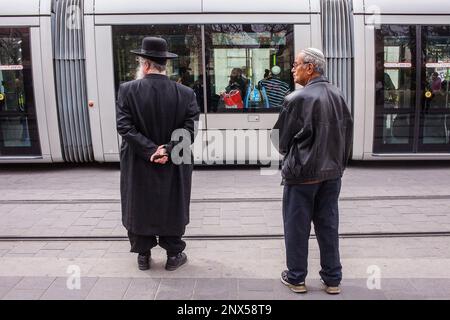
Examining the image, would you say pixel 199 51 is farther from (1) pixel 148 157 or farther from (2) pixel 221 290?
(2) pixel 221 290

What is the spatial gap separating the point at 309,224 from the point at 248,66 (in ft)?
16.1

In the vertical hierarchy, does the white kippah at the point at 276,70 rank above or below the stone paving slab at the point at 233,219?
above

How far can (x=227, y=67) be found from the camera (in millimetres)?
8109

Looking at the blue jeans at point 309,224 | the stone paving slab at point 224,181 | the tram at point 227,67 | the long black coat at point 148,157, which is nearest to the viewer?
the blue jeans at point 309,224

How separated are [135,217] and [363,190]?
154 inches

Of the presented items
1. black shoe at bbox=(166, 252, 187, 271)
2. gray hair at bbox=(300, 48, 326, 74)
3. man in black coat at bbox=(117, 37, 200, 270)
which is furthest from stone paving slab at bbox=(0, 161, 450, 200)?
gray hair at bbox=(300, 48, 326, 74)

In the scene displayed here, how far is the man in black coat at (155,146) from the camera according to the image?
3.94 meters

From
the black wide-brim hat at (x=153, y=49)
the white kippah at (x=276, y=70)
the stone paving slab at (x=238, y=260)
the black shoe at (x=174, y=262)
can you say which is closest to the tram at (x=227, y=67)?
the white kippah at (x=276, y=70)

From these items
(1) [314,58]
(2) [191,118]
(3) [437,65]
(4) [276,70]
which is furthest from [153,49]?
(3) [437,65]

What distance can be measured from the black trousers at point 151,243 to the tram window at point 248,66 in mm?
4185

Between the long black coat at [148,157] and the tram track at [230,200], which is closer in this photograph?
the long black coat at [148,157]

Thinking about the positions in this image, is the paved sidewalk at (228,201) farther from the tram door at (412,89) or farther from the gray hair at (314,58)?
the gray hair at (314,58)

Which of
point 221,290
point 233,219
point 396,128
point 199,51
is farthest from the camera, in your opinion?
point 396,128

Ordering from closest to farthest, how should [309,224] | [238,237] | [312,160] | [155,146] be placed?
1. [312,160]
2. [309,224]
3. [155,146]
4. [238,237]
